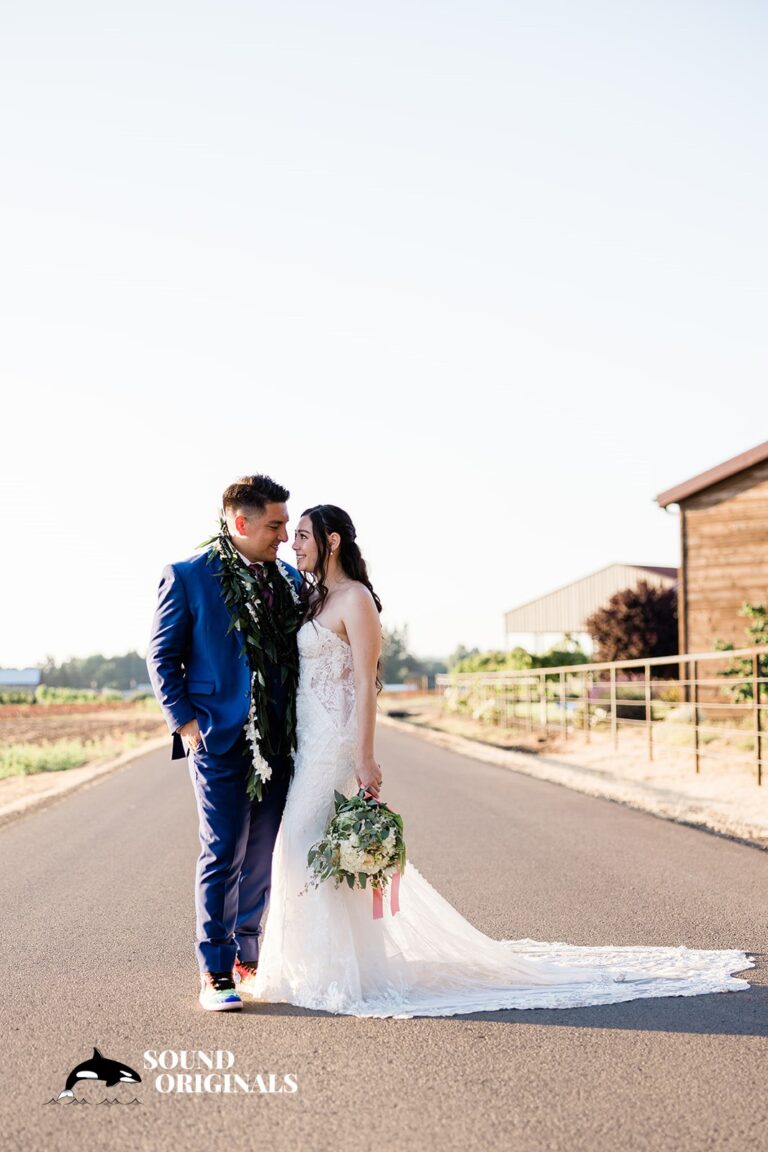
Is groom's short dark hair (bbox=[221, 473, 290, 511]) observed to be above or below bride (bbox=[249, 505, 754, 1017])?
above

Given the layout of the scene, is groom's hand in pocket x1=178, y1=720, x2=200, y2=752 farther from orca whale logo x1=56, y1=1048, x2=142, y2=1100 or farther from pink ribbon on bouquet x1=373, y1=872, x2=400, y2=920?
orca whale logo x1=56, y1=1048, x2=142, y2=1100

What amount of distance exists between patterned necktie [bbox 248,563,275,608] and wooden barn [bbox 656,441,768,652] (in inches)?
851

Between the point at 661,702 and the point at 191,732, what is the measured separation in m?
13.4

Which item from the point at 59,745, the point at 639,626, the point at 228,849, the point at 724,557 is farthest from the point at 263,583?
the point at 639,626

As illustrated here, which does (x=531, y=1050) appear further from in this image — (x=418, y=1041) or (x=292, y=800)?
(x=292, y=800)

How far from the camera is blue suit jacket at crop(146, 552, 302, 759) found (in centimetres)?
507

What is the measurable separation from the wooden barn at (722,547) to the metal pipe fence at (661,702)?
85 centimetres

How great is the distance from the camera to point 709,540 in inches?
1053

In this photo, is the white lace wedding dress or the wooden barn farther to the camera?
the wooden barn

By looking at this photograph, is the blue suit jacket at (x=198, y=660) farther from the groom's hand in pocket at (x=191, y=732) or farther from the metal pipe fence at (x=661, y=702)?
the metal pipe fence at (x=661, y=702)

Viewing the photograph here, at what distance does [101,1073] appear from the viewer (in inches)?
155

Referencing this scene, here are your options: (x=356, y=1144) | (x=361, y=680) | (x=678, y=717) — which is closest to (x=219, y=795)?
(x=361, y=680)

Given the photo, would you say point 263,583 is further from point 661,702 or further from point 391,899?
point 661,702

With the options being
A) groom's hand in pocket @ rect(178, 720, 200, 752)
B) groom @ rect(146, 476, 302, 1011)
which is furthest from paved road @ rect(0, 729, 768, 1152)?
groom's hand in pocket @ rect(178, 720, 200, 752)
